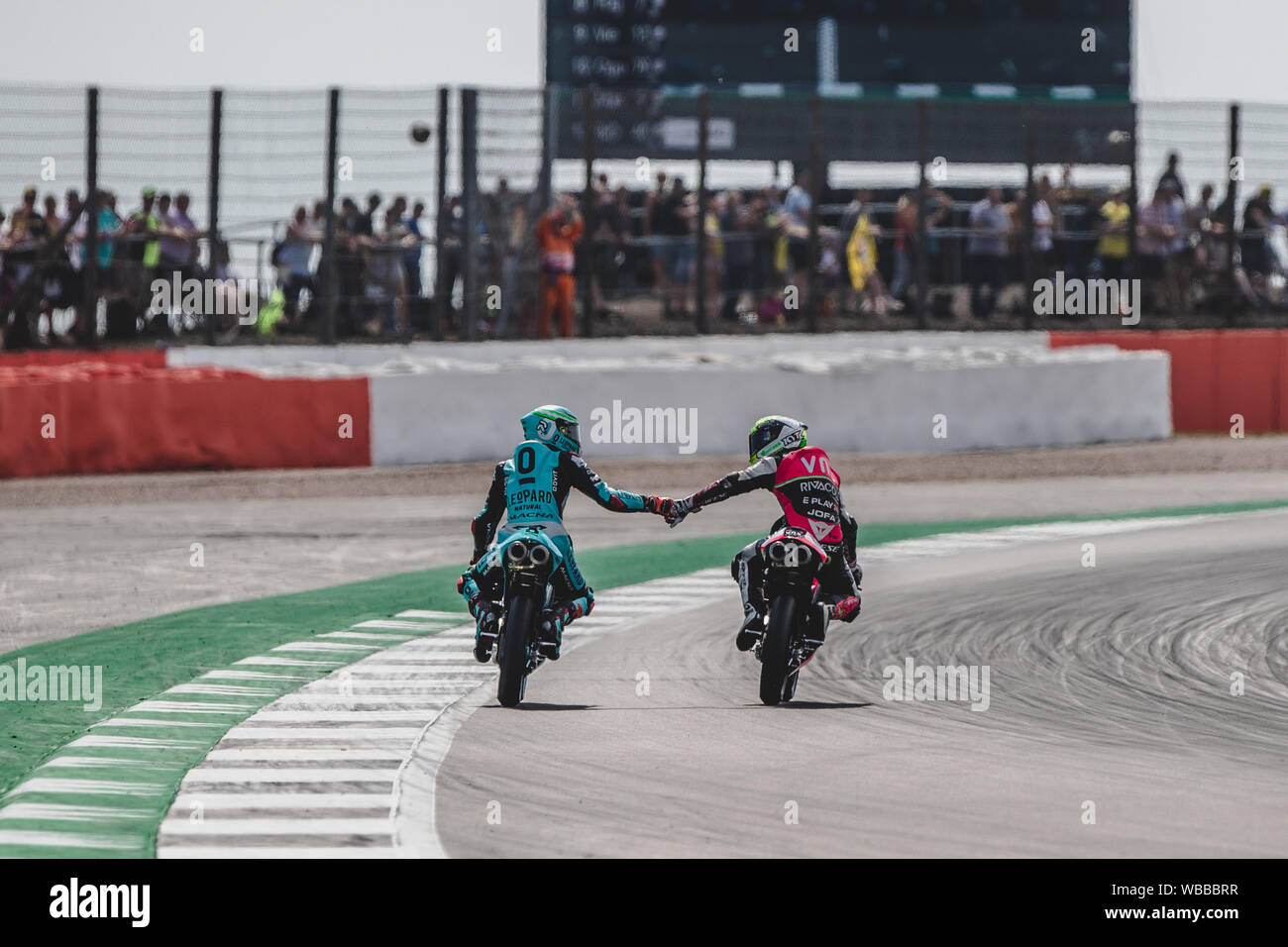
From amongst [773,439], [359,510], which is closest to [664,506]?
[773,439]

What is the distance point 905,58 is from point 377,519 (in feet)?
63.7

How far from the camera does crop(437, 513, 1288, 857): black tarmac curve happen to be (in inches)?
285

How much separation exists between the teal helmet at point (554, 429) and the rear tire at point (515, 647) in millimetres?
775

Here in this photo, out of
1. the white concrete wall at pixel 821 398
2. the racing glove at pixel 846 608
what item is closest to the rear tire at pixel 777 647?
the racing glove at pixel 846 608

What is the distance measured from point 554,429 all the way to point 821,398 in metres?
11.6

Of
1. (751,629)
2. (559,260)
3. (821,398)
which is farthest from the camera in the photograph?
(559,260)

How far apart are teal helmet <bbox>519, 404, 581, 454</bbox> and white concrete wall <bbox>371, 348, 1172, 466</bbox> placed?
1025 cm

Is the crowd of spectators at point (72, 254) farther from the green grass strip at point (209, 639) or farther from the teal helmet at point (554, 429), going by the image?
the teal helmet at point (554, 429)

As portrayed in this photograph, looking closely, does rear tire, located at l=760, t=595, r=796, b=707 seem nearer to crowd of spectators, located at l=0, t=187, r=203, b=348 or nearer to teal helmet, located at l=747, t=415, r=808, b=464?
teal helmet, located at l=747, t=415, r=808, b=464

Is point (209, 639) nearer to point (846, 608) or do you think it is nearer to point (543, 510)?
point (543, 510)

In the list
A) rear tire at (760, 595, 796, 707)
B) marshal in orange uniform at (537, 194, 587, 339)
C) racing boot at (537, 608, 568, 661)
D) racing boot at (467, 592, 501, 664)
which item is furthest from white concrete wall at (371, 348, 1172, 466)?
rear tire at (760, 595, 796, 707)

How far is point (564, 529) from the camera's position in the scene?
30.7ft

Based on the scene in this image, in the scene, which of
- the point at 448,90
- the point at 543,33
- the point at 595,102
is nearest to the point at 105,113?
the point at 448,90
